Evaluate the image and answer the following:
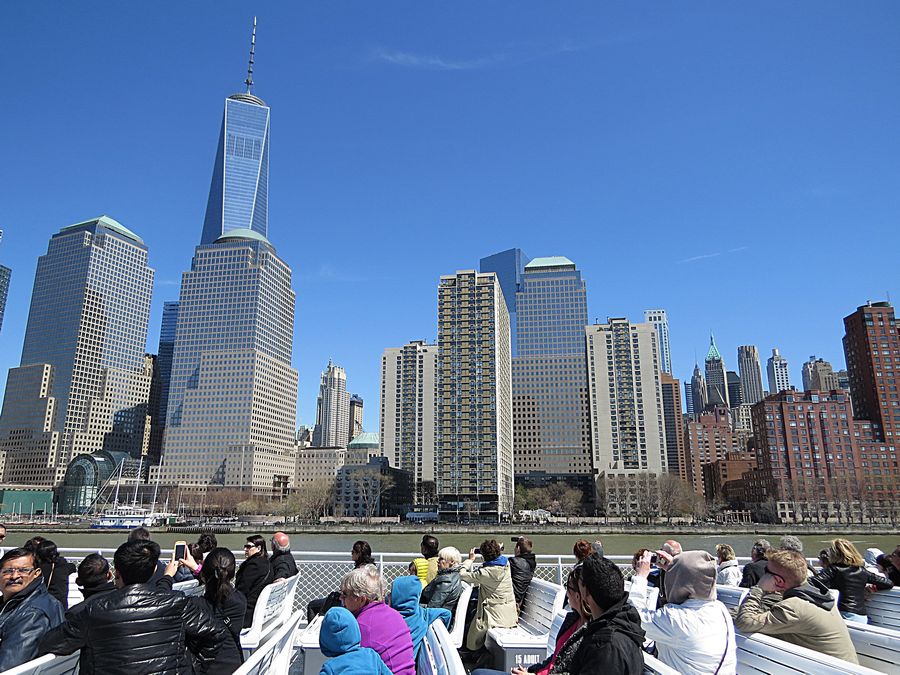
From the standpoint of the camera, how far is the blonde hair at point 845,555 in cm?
626

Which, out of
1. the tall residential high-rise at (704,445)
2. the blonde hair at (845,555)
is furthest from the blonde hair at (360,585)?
the tall residential high-rise at (704,445)

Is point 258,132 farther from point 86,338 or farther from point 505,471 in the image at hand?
point 505,471

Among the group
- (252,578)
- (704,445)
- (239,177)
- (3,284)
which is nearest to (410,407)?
(239,177)

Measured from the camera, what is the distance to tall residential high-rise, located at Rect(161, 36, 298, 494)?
145875 mm

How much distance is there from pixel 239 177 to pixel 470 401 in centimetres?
11110

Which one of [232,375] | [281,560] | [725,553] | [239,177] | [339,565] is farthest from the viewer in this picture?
[239,177]

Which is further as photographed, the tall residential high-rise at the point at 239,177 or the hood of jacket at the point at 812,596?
the tall residential high-rise at the point at 239,177

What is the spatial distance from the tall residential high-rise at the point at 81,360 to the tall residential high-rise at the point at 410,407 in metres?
71.1

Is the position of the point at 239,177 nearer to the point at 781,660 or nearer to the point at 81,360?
the point at 81,360

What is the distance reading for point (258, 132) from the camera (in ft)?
606

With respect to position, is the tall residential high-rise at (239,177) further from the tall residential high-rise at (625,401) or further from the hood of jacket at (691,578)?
the hood of jacket at (691,578)

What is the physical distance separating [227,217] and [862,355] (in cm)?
16245

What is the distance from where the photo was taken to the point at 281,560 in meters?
8.06

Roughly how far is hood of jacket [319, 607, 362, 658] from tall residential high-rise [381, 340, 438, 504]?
135 meters
